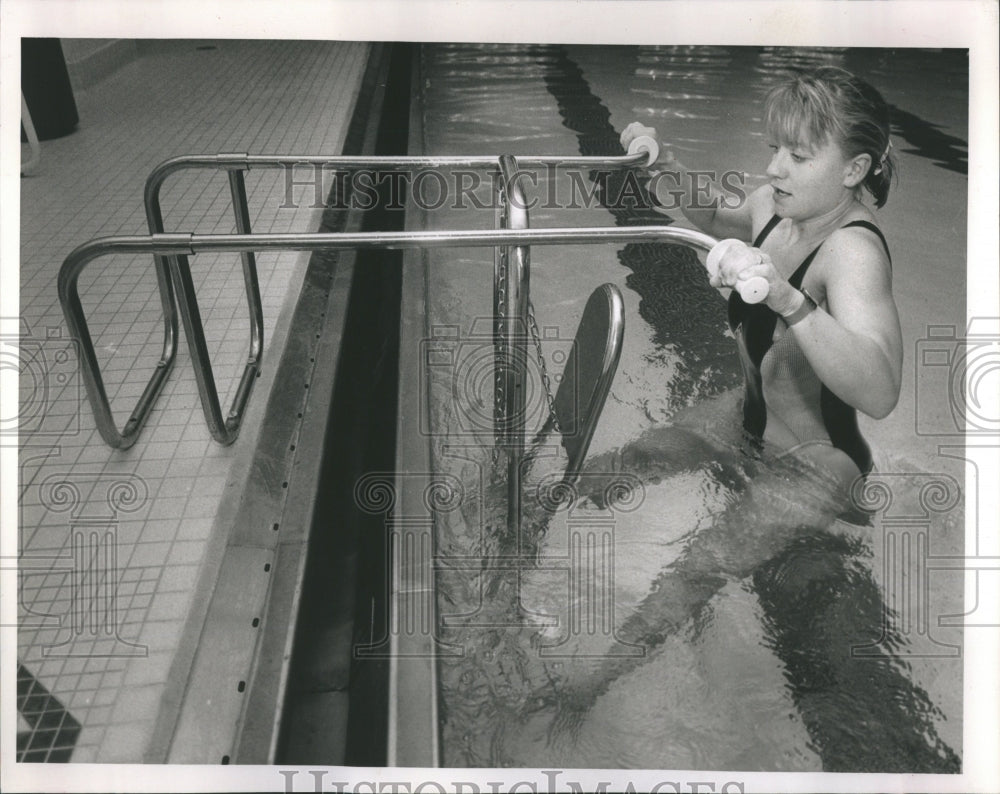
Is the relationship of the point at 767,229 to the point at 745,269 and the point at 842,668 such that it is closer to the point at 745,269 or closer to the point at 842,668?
the point at 745,269

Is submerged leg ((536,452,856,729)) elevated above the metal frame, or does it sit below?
below

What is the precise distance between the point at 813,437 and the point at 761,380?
15 centimetres

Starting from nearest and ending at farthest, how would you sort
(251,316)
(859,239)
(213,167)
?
(859,239) → (213,167) → (251,316)

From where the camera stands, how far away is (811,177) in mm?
1444

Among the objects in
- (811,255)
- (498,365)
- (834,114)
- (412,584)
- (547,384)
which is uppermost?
(834,114)

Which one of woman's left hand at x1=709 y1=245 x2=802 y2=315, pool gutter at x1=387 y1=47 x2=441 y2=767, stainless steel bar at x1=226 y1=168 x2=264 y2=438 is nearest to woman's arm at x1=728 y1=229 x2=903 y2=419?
woman's left hand at x1=709 y1=245 x2=802 y2=315

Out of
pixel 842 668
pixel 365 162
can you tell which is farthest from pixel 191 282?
pixel 842 668

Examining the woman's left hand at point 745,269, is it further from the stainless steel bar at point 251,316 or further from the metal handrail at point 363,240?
the stainless steel bar at point 251,316

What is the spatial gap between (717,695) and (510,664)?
0.38 metres

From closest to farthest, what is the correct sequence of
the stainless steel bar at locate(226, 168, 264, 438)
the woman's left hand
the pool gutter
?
the woman's left hand → the pool gutter → the stainless steel bar at locate(226, 168, 264, 438)

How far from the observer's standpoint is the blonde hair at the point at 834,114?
140cm

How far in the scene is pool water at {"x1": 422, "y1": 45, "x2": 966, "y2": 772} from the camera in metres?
1.39

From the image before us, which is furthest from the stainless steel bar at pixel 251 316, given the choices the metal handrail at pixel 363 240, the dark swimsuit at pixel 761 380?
the dark swimsuit at pixel 761 380

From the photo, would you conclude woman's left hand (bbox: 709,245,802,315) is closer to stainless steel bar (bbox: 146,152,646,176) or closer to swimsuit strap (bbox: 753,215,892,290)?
swimsuit strap (bbox: 753,215,892,290)
